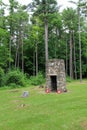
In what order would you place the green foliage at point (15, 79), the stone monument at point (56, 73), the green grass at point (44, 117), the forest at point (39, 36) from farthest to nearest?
the forest at point (39, 36) → the green foliage at point (15, 79) → the stone monument at point (56, 73) → the green grass at point (44, 117)

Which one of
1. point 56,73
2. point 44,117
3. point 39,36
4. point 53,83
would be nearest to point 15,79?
point 53,83

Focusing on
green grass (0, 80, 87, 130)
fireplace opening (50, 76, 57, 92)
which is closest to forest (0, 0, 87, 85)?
fireplace opening (50, 76, 57, 92)

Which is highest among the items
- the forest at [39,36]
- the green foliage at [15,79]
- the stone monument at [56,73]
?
the forest at [39,36]

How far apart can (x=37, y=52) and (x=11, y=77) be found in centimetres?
1540

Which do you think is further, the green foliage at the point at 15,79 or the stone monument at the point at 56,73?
the green foliage at the point at 15,79

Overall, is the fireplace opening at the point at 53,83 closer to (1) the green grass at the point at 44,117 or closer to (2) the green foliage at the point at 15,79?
(2) the green foliage at the point at 15,79

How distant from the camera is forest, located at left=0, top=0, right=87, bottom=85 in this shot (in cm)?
3625

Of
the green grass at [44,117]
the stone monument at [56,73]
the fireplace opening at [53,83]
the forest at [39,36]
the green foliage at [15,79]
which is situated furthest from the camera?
the forest at [39,36]

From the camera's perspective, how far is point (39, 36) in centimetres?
4375

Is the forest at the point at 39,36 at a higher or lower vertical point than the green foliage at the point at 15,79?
higher

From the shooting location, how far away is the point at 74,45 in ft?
153

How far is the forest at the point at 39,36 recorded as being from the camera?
36.2 meters

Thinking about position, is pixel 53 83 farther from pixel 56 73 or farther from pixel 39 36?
pixel 39 36

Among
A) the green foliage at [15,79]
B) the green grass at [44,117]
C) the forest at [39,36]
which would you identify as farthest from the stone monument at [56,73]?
the forest at [39,36]
